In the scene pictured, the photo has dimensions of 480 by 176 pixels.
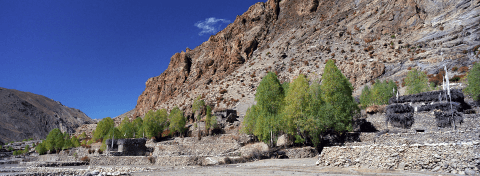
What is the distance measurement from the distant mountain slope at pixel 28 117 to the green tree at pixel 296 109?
10773 centimetres

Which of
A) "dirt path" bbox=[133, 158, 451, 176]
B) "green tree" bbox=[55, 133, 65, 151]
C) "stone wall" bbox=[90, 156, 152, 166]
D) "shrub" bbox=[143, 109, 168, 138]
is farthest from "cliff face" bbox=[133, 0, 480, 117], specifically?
"dirt path" bbox=[133, 158, 451, 176]

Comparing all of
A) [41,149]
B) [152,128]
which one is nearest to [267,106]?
[152,128]

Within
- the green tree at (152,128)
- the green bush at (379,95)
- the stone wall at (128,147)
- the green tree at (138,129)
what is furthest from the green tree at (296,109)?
the green tree at (138,129)

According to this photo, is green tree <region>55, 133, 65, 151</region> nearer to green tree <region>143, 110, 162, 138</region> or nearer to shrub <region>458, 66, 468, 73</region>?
green tree <region>143, 110, 162, 138</region>

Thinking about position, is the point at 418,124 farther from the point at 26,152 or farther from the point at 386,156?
the point at 26,152

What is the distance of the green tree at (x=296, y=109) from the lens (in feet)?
75.1

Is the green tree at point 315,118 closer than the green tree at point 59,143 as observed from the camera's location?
Yes

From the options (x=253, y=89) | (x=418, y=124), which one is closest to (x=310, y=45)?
(x=253, y=89)

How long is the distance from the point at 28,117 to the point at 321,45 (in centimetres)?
12814

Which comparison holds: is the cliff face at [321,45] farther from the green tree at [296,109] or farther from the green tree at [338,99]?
the green tree at [296,109]

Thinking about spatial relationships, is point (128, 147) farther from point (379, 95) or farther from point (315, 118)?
point (379, 95)

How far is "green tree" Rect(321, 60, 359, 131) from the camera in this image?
75.7ft

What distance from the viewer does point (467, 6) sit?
45.9 meters

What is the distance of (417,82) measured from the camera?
37.3 metres
